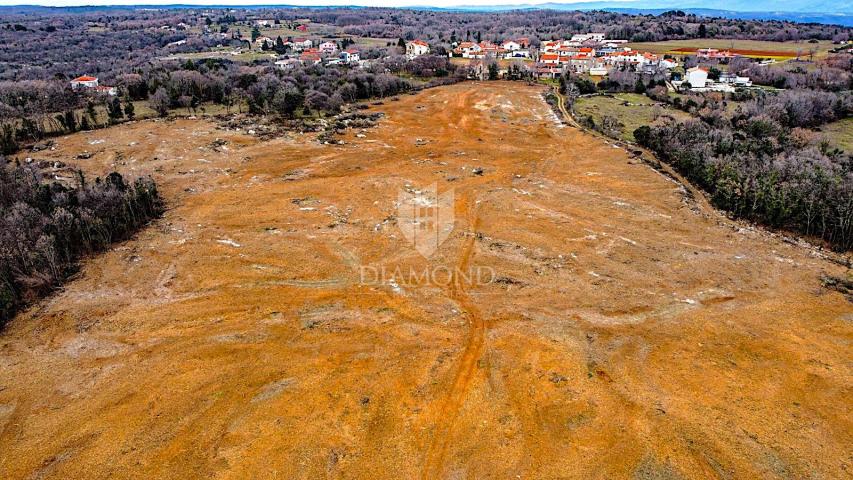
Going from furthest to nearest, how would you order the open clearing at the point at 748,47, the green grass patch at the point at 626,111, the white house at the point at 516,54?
the white house at the point at 516,54, the open clearing at the point at 748,47, the green grass patch at the point at 626,111

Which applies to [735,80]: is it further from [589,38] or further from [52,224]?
[52,224]

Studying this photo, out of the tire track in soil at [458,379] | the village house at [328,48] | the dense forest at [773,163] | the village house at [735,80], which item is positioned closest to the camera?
the tire track in soil at [458,379]

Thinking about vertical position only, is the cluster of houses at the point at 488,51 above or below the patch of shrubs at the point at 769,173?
above

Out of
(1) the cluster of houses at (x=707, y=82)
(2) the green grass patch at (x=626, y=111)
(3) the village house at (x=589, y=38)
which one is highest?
(3) the village house at (x=589, y=38)

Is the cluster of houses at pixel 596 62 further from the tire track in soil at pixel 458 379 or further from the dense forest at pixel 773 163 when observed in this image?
the tire track in soil at pixel 458 379

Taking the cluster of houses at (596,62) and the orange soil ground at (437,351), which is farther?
the cluster of houses at (596,62)

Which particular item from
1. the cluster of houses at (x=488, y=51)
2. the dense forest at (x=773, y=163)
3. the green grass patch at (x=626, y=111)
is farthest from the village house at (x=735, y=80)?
the cluster of houses at (x=488, y=51)

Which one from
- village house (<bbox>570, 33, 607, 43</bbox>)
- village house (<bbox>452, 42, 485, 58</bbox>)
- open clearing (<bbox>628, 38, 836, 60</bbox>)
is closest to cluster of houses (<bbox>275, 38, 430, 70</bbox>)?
village house (<bbox>452, 42, 485, 58</bbox>)
